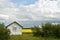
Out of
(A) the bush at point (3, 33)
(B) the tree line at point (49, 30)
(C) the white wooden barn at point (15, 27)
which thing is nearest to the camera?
(A) the bush at point (3, 33)

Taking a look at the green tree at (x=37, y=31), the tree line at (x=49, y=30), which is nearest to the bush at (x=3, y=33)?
the tree line at (x=49, y=30)

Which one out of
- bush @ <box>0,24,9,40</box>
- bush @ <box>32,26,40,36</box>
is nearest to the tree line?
bush @ <box>32,26,40,36</box>

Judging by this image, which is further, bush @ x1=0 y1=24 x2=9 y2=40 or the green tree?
the green tree

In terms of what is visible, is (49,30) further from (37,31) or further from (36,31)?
(36,31)

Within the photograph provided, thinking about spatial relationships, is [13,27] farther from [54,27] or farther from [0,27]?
[0,27]

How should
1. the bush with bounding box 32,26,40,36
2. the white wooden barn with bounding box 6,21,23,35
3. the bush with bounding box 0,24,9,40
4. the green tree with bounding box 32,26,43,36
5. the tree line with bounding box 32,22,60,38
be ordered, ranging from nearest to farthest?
the bush with bounding box 0,24,9,40 → the tree line with bounding box 32,22,60,38 → the green tree with bounding box 32,26,43,36 → the bush with bounding box 32,26,40,36 → the white wooden barn with bounding box 6,21,23,35

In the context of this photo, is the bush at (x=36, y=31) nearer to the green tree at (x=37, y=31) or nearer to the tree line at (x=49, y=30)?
the green tree at (x=37, y=31)

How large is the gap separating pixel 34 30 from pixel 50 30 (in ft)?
17.1

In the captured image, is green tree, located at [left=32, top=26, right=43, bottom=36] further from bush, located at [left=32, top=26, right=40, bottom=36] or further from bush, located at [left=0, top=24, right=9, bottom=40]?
bush, located at [left=0, top=24, right=9, bottom=40]

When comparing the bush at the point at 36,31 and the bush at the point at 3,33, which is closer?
the bush at the point at 3,33

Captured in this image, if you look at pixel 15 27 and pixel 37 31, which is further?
pixel 15 27

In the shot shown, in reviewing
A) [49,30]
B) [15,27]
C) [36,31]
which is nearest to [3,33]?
[49,30]

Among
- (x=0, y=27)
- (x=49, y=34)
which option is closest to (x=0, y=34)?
(x=0, y=27)

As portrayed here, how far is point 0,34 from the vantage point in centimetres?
3272
